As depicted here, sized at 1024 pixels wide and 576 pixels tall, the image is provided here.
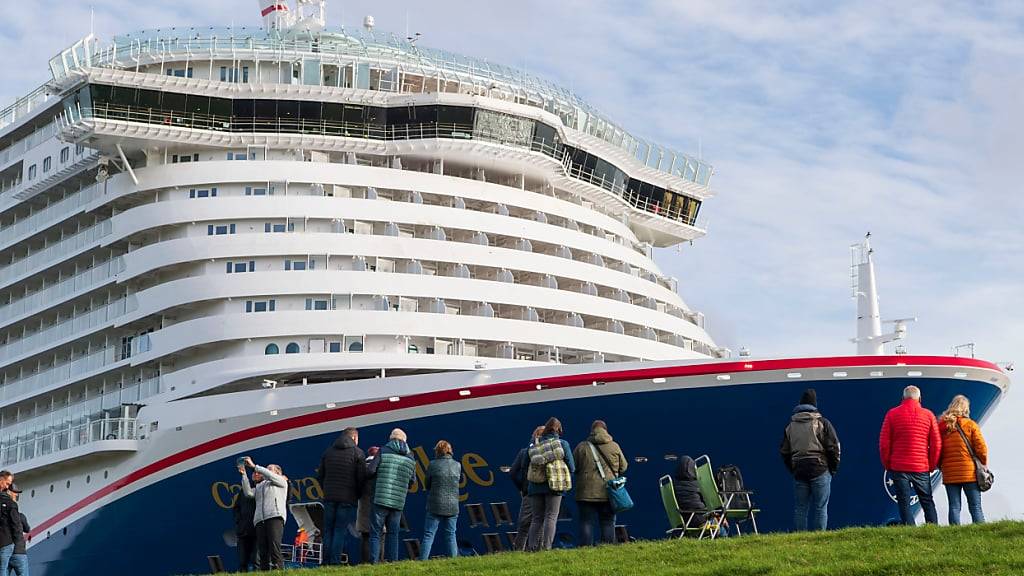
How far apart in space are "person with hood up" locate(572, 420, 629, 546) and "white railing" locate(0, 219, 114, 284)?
15011 millimetres

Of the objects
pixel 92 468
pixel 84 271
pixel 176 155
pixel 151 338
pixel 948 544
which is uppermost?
pixel 176 155

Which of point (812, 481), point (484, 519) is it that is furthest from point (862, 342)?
point (812, 481)

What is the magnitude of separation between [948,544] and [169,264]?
16905mm

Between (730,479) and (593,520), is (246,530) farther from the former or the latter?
(730,479)

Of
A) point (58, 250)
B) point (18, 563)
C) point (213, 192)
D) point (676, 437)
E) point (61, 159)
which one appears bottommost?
point (18, 563)

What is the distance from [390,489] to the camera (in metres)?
15.3

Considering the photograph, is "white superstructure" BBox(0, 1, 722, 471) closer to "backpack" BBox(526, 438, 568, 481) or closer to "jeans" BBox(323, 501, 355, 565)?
"jeans" BBox(323, 501, 355, 565)

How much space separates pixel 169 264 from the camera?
25.3 metres

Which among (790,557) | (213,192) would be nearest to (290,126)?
(213,192)

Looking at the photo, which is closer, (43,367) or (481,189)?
(481,189)

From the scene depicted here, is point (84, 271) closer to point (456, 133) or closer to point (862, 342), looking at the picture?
point (456, 133)

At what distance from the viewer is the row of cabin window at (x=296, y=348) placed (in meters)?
23.4

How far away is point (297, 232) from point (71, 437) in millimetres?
5428

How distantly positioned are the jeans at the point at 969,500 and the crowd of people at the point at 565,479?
1 cm
